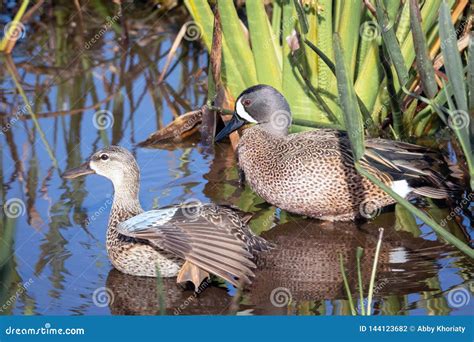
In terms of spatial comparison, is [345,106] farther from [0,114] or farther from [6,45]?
[6,45]

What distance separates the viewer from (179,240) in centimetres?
490

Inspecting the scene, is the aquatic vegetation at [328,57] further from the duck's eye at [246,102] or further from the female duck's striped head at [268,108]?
the duck's eye at [246,102]

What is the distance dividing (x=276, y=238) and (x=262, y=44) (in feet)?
4.96

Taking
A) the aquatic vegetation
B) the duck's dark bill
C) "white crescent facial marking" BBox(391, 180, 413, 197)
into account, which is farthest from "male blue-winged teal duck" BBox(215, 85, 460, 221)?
the duck's dark bill

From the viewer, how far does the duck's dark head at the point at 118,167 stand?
5707 mm

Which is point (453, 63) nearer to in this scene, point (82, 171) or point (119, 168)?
point (119, 168)

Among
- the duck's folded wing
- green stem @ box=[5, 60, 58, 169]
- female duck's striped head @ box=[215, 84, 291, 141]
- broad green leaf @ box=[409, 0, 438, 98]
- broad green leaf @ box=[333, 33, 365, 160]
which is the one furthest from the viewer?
green stem @ box=[5, 60, 58, 169]

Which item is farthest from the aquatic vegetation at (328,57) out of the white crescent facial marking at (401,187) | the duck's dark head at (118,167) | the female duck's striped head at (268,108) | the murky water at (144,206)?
the duck's dark head at (118,167)

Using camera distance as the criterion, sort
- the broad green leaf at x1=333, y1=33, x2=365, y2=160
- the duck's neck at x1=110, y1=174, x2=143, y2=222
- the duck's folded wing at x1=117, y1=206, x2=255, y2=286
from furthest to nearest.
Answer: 1. the duck's neck at x1=110, y1=174, x2=143, y2=222
2. the duck's folded wing at x1=117, y1=206, x2=255, y2=286
3. the broad green leaf at x1=333, y1=33, x2=365, y2=160

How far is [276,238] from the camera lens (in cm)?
587

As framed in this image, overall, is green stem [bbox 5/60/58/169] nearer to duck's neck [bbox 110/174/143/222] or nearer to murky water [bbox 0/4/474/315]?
murky water [bbox 0/4/474/315]

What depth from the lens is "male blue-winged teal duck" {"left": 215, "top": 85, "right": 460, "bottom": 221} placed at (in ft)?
19.3

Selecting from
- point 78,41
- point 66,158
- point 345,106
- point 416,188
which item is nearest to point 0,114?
point 66,158

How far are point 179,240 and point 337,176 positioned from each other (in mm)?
1373
